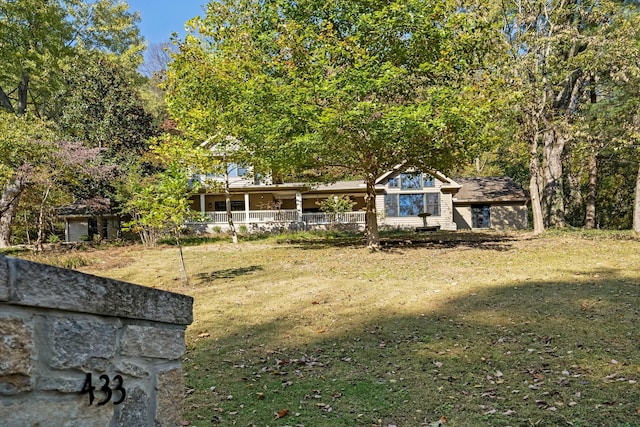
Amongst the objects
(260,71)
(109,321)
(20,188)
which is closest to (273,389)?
(109,321)

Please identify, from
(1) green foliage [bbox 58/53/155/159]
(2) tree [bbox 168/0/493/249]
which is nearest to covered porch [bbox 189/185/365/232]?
(1) green foliage [bbox 58/53/155/159]

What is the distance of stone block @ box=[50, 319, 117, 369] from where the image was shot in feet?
5.31

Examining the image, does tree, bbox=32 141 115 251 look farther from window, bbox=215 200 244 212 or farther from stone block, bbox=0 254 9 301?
stone block, bbox=0 254 9 301

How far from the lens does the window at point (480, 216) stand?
94.1 feet

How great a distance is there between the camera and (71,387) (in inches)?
66.4

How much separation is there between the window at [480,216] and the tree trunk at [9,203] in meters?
24.7

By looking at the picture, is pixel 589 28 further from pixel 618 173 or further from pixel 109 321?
pixel 109 321

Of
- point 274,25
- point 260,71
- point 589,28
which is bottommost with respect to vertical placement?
point 260,71

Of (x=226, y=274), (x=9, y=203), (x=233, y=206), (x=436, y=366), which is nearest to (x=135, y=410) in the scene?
(x=436, y=366)

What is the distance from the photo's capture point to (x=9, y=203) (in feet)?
58.1

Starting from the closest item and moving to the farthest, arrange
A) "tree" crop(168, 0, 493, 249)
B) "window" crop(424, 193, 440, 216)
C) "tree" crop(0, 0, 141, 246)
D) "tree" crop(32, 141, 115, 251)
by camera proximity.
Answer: "tree" crop(168, 0, 493, 249)
"tree" crop(32, 141, 115, 251)
"tree" crop(0, 0, 141, 246)
"window" crop(424, 193, 440, 216)

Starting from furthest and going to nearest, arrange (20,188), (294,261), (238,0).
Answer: (238,0), (20,188), (294,261)

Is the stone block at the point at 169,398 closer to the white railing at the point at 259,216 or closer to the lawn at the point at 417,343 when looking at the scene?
the lawn at the point at 417,343

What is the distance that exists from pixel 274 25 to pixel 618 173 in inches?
983
